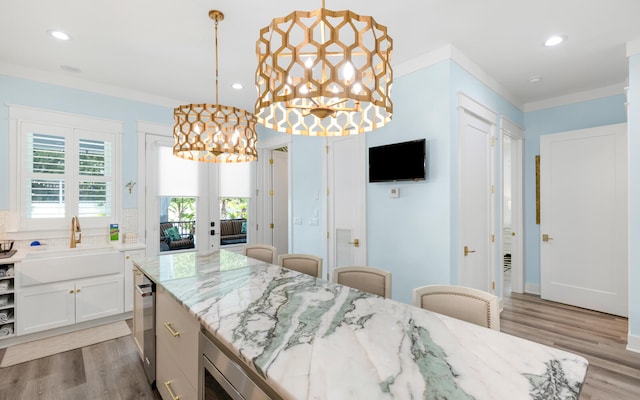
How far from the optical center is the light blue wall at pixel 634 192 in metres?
2.81

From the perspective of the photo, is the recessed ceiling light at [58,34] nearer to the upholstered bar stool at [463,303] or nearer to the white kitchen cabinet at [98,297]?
the white kitchen cabinet at [98,297]

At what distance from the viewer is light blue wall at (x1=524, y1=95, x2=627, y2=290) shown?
13.4ft

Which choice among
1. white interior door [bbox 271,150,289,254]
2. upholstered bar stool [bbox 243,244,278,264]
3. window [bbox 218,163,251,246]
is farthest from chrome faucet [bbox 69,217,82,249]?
white interior door [bbox 271,150,289,254]

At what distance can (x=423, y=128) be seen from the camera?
9.90ft

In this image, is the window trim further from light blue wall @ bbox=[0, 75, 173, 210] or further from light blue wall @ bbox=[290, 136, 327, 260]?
light blue wall @ bbox=[290, 136, 327, 260]

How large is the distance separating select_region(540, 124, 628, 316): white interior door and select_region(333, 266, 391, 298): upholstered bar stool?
→ 3478mm

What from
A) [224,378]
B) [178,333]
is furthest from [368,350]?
[178,333]

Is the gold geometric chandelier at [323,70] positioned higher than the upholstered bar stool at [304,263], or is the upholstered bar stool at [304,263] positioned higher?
the gold geometric chandelier at [323,70]

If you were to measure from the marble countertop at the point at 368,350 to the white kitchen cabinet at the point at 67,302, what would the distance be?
238cm

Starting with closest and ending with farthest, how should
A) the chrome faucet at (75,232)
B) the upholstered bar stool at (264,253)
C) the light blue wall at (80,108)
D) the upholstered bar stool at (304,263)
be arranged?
the upholstered bar stool at (304,263) → the upholstered bar stool at (264,253) → the light blue wall at (80,108) → the chrome faucet at (75,232)

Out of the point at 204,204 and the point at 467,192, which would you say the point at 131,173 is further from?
the point at 467,192

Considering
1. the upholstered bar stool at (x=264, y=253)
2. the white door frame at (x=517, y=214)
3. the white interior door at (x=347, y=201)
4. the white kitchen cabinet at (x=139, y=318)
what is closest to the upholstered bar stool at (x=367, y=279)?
the upholstered bar stool at (x=264, y=253)

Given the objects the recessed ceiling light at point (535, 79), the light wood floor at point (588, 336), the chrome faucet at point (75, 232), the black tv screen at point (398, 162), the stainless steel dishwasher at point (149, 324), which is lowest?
the light wood floor at point (588, 336)

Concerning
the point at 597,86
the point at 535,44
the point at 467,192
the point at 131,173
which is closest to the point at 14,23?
the point at 131,173
